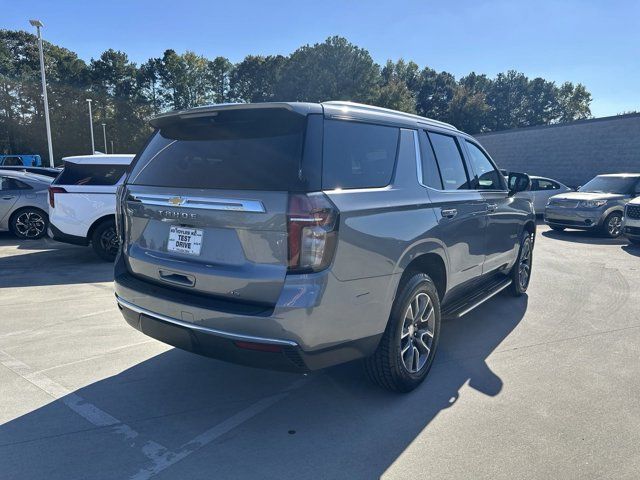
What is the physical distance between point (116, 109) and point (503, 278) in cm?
7449

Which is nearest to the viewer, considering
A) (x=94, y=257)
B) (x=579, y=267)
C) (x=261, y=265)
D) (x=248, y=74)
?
(x=261, y=265)

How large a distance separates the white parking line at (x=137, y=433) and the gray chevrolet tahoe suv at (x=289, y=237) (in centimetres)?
53

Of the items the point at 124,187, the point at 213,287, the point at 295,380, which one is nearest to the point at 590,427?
the point at 295,380

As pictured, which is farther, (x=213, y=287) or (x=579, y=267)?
(x=579, y=267)

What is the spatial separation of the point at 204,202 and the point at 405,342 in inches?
68.0

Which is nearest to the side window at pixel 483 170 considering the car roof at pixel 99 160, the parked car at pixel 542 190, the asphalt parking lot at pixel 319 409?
the asphalt parking lot at pixel 319 409

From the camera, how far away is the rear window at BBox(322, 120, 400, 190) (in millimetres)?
2730

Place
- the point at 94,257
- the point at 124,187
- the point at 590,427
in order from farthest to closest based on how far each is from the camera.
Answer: the point at 94,257, the point at 124,187, the point at 590,427

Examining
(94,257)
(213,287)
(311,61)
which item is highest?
(311,61)

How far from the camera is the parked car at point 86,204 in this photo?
7586mm

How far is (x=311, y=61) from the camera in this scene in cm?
5631

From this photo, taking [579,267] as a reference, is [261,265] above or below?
above

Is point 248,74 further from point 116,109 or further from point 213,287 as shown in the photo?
point 213,287

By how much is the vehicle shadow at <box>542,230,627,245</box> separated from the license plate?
34.8 ft
